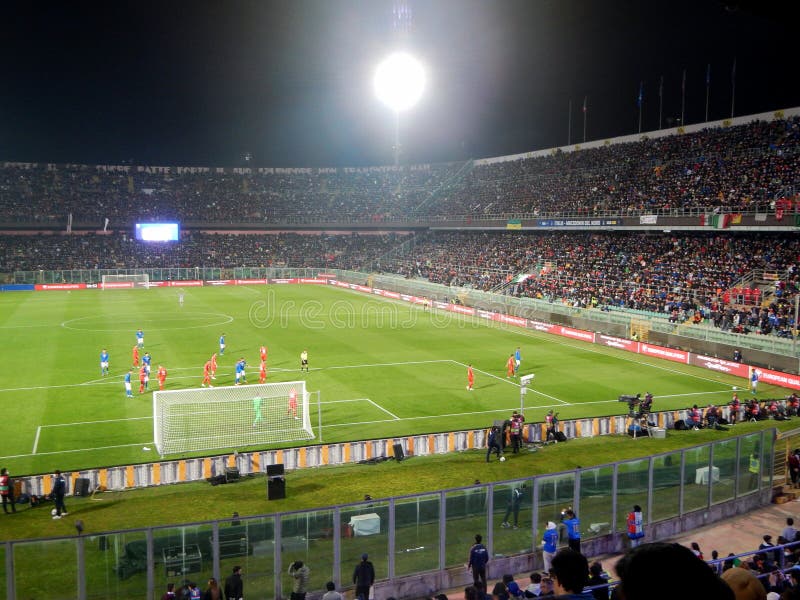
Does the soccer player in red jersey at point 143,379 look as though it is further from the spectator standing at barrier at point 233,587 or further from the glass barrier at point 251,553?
the spectator standing at barrier at point 233,587

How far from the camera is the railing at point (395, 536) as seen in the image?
37.3 ft

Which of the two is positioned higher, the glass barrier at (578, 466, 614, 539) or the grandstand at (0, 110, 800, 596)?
the grandstand at (0, 110, 800, 596)

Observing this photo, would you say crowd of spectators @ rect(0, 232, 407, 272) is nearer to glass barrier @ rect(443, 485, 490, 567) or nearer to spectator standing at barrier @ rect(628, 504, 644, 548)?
spectator standing at barrier @ rect(628, 504, 644, 548)

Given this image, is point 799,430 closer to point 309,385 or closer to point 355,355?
point 309,385

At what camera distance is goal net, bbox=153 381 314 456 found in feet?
79.9

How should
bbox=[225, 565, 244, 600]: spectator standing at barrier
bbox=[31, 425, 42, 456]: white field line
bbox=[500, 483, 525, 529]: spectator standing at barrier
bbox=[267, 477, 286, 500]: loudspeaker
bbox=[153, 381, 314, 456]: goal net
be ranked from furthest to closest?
1. bbox=[153, 381, 314, 456]: goal net
2. bbox=[31, 425, 42, 456]: white field line
3. bbox=[267, 477, 286, 500]: loudspeaker
4. bbox=[500, 483, 525, 529]: spectator standing at barrier
5. bbox=[225, 565, 244, 600]: spectator standing at barrier

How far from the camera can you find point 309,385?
33.7 m

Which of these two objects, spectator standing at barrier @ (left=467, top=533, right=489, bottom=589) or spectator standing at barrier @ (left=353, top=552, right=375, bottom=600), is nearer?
spectator standing at barrier @ (left=353, top=552, right=375, bottom=600)

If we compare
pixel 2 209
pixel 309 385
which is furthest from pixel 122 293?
pixel 309 385

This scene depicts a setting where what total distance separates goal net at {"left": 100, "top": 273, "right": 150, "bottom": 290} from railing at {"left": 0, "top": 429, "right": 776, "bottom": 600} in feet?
251

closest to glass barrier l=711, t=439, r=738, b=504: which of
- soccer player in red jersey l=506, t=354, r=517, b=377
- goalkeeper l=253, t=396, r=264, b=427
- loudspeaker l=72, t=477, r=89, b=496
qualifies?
goalkeeper l=253, t=396, r=264, b=427

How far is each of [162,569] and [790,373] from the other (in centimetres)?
3220

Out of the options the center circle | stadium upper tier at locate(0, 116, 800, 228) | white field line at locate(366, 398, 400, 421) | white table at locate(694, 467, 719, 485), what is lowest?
white field line at locate(366, 398, 400, 421)

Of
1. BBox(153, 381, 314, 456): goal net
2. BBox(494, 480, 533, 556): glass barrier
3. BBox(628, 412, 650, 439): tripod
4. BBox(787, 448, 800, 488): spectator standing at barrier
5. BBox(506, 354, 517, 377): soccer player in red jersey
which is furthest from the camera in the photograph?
BBox(506, 354, 517, 377): soccer player in red jersey
